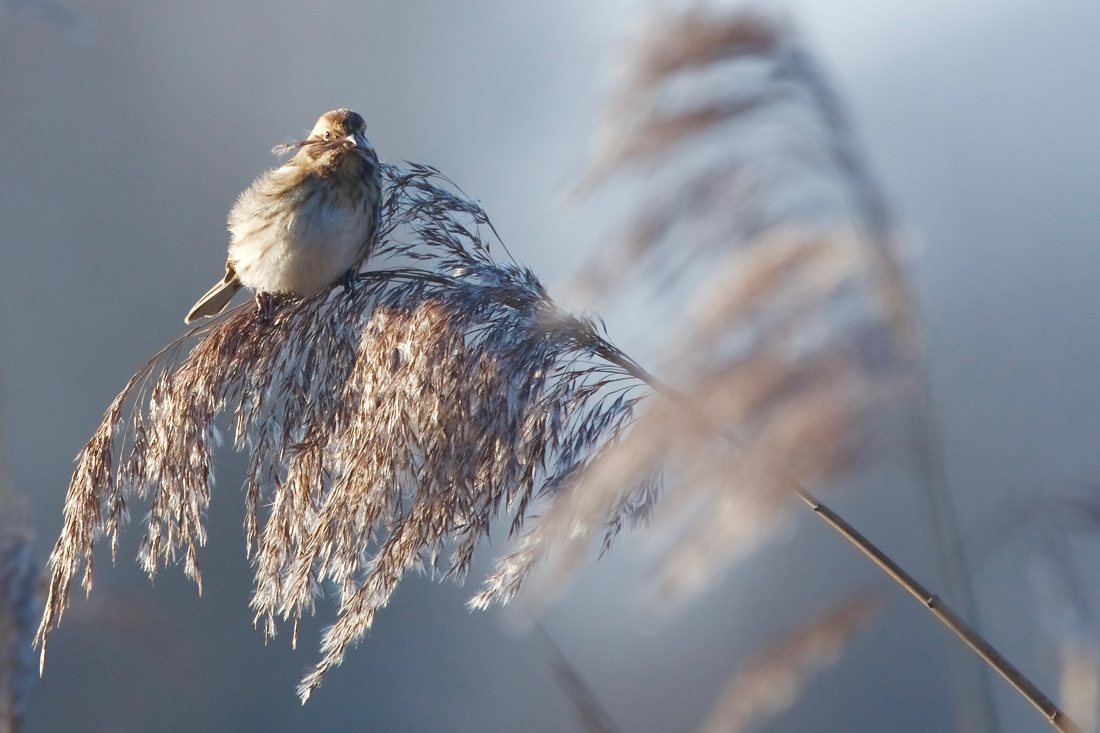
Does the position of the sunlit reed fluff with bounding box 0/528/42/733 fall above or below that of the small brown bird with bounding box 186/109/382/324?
below

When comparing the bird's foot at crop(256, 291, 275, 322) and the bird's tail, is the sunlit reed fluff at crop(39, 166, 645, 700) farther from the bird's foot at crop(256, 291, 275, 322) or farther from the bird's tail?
the bird's tail

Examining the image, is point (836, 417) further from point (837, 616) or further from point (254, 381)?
point (254, 381)

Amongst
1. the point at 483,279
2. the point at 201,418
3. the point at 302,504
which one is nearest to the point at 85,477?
the point at 201,418

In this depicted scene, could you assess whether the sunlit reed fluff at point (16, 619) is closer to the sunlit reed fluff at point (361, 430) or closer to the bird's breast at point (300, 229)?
the sunlit reed fluff at point (361, 430)

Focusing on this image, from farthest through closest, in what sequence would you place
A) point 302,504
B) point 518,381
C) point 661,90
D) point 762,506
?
point 302,504 < point 518,381 < point 661,90 < point 762,506

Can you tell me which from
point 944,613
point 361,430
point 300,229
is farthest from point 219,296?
point 944,613

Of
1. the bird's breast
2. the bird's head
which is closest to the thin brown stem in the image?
the bird's breast

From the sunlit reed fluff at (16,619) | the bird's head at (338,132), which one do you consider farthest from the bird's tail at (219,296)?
the sunlit reed fluff at (16,619)
